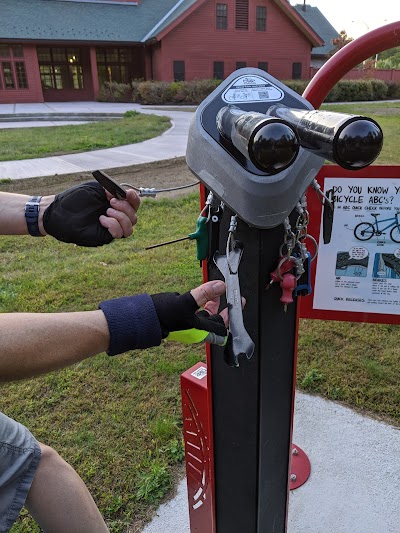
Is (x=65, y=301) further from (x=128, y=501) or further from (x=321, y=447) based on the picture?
(x=321, y=447)

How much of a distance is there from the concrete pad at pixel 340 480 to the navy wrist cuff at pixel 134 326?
126 cm

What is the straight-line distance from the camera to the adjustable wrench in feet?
Answer: 3.37

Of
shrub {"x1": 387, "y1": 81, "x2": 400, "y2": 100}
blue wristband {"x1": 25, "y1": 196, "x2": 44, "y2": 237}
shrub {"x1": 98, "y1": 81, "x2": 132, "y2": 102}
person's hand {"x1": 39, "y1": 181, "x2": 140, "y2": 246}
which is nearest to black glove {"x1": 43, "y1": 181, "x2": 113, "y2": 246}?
person's hand {"x1": 39, "y1": 181, "x2": 140, "y2": 246}

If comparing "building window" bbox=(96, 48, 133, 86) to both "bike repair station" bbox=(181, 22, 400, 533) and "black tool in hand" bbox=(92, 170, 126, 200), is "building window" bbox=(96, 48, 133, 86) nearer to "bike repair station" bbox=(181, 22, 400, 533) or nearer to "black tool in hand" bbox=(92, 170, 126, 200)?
"bike repair station" bbox=(181, 22, 400, 533)

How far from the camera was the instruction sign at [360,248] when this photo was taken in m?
1.81

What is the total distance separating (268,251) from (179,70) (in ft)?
75.5

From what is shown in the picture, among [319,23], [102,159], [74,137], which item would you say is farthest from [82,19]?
[102,159]

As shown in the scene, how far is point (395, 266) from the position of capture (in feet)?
6.25

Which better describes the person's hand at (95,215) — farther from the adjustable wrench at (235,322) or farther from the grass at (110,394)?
the grass at (110,394)

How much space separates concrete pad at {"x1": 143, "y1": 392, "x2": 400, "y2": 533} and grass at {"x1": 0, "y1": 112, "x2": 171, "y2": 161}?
7625 mm

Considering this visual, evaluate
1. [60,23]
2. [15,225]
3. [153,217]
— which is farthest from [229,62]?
[15,225]

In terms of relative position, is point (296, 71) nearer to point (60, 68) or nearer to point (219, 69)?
point (219, 69)

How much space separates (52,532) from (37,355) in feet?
2.21

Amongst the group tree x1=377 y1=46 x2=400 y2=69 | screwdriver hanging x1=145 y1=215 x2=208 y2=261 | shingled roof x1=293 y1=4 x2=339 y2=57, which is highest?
shingled roof x1=293 y1=4 x2=339 y2=57
